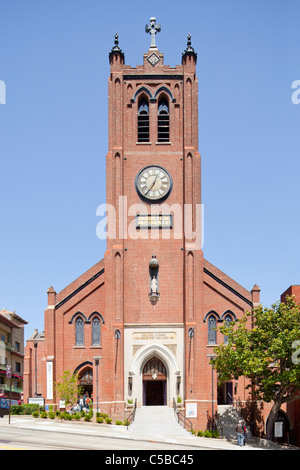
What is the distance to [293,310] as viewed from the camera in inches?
1772

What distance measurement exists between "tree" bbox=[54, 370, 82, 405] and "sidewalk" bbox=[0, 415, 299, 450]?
3342mm

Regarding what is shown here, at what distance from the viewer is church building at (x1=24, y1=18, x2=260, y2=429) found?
52594mm

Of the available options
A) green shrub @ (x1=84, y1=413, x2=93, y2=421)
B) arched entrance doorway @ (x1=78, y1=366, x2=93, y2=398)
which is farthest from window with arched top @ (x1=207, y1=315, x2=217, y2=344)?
green shrub @ (x1=84, y1=413, x2=93, y2=421)

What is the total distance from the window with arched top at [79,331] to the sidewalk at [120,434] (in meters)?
7.85

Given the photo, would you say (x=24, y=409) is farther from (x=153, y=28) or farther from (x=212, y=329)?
(x=153, y=28)

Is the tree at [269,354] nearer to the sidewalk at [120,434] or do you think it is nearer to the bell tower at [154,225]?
the sidewalk at [120,434]

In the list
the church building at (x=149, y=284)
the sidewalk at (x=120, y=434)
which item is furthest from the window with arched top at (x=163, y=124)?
the sidewalk at (x=120, y=434)

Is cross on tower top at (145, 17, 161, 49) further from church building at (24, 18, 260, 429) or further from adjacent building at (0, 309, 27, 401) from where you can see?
adjacent building at (0, 309, 27, 401)

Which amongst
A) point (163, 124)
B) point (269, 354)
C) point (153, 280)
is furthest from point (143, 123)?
point (269, 354)
